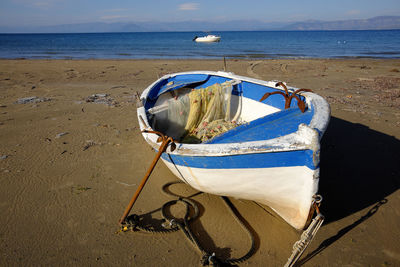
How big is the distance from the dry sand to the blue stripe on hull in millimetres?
1046

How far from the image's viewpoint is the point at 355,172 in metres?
4.34

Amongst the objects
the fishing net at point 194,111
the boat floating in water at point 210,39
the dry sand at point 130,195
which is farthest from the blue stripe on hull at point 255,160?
the boat floating in water at point 210,39

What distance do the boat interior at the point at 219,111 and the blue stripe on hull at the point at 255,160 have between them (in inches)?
19.3

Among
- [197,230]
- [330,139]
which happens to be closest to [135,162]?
[197,230]

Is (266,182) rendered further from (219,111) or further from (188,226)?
(219,111)

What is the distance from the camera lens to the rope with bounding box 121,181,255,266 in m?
2.81

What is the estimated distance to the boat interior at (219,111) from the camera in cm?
342

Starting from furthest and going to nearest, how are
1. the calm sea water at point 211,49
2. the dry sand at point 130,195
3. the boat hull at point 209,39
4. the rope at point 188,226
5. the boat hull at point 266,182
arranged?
the boat hull at point 209,39 → the calm sea water at point 211,49 → the dry sand at point 130,195 → the rope at point 188,226 → the boat hull at point 266,182

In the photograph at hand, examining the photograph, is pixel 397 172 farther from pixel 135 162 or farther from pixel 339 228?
pixel 135 162

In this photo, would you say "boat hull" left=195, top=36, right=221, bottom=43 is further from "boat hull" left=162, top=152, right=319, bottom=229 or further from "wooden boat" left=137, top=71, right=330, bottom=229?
"boat hull" left=162, top=152, right=319, bottom=229

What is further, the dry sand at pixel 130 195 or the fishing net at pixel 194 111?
the fishing net at pixel 194 111

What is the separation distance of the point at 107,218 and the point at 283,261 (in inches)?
94.5

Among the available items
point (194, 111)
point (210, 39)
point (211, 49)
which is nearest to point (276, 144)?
point (194, 111)

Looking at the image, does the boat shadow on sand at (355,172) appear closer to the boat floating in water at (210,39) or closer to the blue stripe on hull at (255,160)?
the blue stripe on hull at (255,160)
